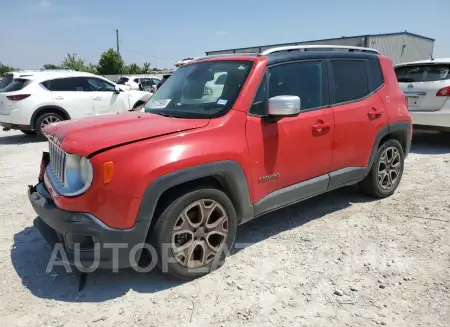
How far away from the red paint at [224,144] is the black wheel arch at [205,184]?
1.7 inches

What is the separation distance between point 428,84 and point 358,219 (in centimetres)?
446

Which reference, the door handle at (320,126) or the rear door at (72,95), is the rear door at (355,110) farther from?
the rear door at (72,95)

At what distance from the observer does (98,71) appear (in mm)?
50781

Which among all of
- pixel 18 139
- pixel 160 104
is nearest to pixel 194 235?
pixel 160 104

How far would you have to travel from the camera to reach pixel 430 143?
824 centimetres

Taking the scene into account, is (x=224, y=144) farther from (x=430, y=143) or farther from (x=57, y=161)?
(x=430, y=143)

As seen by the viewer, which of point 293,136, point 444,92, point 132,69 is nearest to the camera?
point 293,136

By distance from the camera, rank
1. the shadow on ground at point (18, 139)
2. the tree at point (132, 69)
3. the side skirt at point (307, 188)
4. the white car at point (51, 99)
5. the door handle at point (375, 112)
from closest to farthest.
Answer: the side skirt at point (307, 188) → the door handle at point (375, 112) → the white car at point (51, 99) → the shadow on ground at point (18, 139) → the tree at point (132, 69)

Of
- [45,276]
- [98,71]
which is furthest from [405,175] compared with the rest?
[98,71]

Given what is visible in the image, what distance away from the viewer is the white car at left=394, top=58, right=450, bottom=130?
715cm

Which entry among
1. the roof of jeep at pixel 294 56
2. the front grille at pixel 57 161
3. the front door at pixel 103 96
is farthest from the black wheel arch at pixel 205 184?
the front door at pixel 103 96

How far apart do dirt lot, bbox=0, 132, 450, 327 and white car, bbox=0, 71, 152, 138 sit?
5.52 metres

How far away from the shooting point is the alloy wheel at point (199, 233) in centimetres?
298

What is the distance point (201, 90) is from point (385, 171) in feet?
8.61
